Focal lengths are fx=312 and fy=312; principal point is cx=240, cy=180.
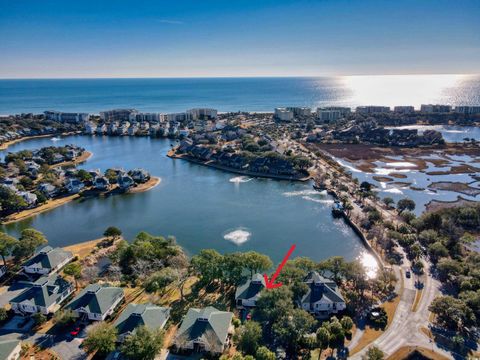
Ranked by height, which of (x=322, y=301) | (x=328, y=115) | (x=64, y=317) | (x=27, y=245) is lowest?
(x=64, y=317)

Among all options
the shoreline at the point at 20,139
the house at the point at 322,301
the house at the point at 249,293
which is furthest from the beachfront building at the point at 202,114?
the house at the point at 322,301

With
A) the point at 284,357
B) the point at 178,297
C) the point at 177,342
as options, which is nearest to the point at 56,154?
the point at 178,297

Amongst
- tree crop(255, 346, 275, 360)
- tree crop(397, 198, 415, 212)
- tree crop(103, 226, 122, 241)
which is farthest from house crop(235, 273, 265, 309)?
tree crop(397, 198, 415, 212)

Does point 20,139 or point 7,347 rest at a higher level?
point 20,139

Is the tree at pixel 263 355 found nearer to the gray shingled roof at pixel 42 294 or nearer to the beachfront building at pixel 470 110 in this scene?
the gray shingled roof at pixel 42 294

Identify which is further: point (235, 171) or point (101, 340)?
point (235, 171)

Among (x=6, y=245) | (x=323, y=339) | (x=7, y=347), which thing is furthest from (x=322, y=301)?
(x=6, y=245)

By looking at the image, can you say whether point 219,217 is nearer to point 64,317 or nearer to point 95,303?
point 95,303
